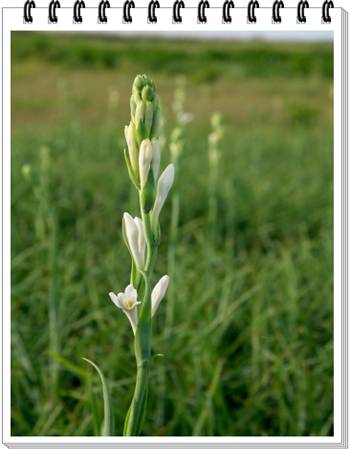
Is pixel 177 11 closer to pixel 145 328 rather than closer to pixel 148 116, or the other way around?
pixel 148 116

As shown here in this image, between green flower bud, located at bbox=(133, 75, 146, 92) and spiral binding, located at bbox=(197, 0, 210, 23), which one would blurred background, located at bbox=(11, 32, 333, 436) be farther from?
green flower bud, located at bbox=(133, 75, 146, 92)

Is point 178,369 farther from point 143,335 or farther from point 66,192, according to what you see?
point 66,192

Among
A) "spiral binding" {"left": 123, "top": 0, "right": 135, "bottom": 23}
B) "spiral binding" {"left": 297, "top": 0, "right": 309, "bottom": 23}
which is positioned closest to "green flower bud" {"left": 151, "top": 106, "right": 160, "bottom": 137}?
"spiral binding" {"left": 123, "top": 0, "right": 135, "bottom": 23}

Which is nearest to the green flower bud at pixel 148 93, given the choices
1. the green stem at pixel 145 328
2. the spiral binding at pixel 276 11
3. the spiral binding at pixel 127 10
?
the green stem at pixel 145 328

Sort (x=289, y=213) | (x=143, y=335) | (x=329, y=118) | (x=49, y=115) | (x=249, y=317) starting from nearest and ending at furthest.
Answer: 1. (x=143, y=335)
2. (x=249, y=317)
3. (x=289, y=213)
4. (x=49, y=115)
5. (x=329, y=118)

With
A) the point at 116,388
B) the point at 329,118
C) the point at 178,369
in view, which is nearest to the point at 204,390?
the point at 178,369
